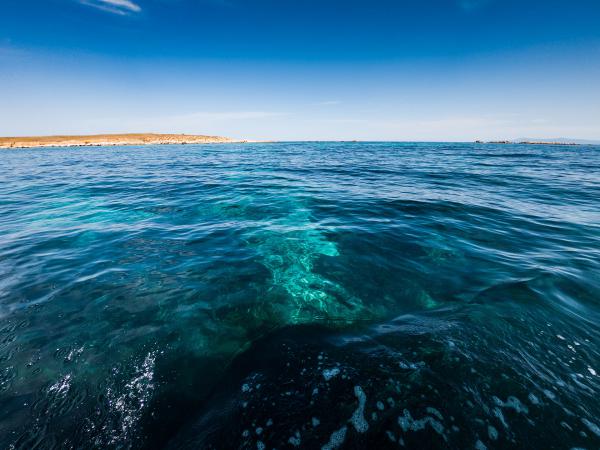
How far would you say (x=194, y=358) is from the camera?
3848mm

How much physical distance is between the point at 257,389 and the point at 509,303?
497cm

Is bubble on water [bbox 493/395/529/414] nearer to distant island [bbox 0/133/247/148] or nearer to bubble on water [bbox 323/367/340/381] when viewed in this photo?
bubble on water [bbox 323/367/340/381]

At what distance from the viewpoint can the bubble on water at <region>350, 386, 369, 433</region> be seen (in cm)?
272

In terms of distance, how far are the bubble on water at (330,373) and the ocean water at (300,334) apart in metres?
0.04

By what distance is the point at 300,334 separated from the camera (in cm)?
426

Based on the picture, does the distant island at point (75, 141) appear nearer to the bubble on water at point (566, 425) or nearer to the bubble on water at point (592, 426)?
the bubble on water at point (566, 425)

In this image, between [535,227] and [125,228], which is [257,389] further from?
[535,227]

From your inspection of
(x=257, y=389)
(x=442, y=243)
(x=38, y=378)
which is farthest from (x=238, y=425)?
(x=442, y=243)

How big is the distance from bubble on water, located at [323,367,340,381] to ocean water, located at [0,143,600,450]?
43 mm

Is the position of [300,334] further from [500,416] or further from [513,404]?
[513,404]

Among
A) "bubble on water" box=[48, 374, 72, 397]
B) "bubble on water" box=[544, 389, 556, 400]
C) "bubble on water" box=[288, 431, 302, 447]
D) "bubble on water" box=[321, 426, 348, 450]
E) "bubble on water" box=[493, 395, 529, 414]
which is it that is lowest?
"bubble on water" box=[48, 374, 72, 397]

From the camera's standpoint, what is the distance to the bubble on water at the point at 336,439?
2.56 metres

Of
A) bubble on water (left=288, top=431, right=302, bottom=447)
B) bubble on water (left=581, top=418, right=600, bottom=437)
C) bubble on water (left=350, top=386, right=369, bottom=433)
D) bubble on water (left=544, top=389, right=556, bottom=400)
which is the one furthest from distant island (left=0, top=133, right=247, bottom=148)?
bubble on water (left=581, top=418, right=600, bottom=437)

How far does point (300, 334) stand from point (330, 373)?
3.33 feet
